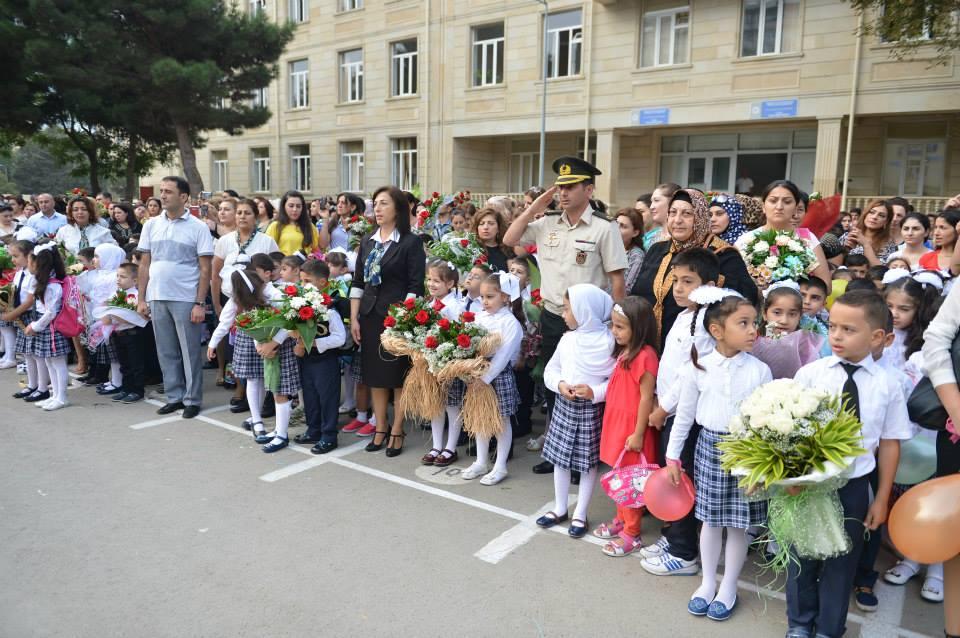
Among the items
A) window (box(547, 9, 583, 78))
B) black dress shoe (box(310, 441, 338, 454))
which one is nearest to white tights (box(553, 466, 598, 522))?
black dress shoe (box(310, 441, 338, 454))

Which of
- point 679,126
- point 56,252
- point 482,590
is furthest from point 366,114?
point 482,590

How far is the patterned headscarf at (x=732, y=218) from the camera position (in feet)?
17.5

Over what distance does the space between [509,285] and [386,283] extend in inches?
40.6

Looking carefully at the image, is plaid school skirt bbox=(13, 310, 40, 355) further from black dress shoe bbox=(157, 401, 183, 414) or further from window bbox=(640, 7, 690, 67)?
window bbox=(640, 7, 690, 67)

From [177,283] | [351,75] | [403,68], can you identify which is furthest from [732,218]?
[351,75]

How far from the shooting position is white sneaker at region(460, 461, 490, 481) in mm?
5000

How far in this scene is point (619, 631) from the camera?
3.14 m

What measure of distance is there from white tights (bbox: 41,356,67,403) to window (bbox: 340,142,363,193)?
20.7m

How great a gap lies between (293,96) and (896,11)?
23041mm

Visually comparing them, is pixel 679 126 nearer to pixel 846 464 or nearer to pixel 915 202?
pixel 915 202

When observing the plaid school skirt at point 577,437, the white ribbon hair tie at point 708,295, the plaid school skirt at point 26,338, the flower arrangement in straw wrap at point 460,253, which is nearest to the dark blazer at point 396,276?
the flower arrangement in straw wrap at point 460,253

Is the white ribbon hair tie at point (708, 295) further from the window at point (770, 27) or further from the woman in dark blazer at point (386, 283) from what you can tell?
the window at point (770, 27)

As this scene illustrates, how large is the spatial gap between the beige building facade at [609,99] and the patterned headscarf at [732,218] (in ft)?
42.7

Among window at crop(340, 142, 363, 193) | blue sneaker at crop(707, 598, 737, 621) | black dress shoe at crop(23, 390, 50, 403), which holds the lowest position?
blue sneaker at crop(707, 598, 737, 621)
